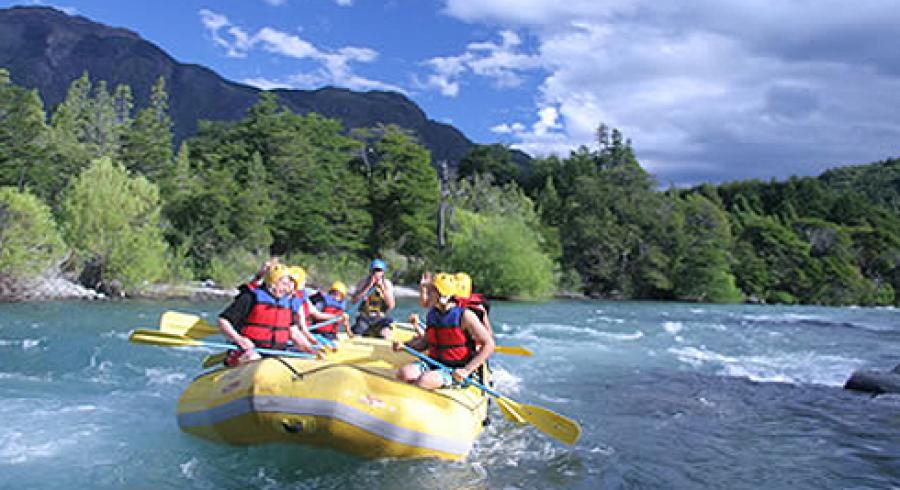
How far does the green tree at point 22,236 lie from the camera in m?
20.9

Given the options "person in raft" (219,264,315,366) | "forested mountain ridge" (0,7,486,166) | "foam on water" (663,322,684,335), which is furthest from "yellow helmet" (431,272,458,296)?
"forested mountain ridge" (0,7,486,166)

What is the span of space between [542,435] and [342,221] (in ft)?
106

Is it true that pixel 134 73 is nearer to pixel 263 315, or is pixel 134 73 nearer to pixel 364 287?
pixel 364 287

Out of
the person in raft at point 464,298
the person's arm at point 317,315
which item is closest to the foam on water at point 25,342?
the person's arm at point 317,315

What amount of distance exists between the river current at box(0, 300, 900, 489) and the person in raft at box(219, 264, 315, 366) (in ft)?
2.76

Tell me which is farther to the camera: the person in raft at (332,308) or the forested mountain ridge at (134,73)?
the forested mountain ridge at (134,73)

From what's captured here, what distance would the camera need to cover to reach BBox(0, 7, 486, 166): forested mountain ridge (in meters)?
156

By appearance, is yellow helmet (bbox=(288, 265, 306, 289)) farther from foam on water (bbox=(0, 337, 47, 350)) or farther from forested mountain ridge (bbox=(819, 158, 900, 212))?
forested mountain ridge (bbox=(819, 158, 900, 212))

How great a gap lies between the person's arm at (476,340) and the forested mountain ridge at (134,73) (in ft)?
478

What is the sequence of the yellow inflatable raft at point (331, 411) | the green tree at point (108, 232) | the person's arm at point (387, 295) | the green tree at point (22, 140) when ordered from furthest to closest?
the green tree at point (22, 140)
the green tree at point (108, 232)
the person's arm at point (387, 295)
the yellow inflatable raft at point (331, 411)

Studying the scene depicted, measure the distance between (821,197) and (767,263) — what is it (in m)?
19.2

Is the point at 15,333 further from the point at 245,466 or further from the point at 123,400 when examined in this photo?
the point at 245,466

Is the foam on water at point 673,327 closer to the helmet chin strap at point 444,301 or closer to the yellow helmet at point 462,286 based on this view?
the yellow helmet at point 462,286

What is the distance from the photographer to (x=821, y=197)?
62.1 meters
